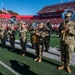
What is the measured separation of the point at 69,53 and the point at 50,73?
3.21 ft

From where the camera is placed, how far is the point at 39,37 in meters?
9.33

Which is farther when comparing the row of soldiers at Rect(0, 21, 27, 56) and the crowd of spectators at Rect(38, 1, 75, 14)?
the crowd of spectators at Rect(38, 1, 75, 14)

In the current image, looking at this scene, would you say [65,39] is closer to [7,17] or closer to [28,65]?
[28,65]

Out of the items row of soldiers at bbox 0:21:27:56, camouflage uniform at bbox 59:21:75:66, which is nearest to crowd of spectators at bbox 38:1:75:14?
row of soldiers at bbox 0:21:27:56

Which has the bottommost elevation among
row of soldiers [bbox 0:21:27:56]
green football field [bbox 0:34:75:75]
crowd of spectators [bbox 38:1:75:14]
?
green football field [bbox 0:34:75:75]

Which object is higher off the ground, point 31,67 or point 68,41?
point 68,41

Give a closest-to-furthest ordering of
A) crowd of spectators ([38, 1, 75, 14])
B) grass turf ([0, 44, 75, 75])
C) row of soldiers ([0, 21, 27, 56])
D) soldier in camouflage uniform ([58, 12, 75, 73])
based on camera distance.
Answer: soldier in camouflage uniform ([58, 12, 75, 73])
grass turf ([0, 44, 75, 75])
row of soldiers ([0, 21, 27, 56])
crowd of spectators ([38, 1, 75, 14])

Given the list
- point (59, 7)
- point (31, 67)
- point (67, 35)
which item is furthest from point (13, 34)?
point (59, 7)

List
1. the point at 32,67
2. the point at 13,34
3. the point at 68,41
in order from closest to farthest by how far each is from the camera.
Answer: the point at 68,41
the point at 32,67
the point at 13,34

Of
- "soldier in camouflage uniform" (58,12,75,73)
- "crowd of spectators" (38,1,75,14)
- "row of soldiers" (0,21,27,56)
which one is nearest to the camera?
"soldier in camouflage uniform" (58,12,75,73)

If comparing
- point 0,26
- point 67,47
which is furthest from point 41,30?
point 0,26

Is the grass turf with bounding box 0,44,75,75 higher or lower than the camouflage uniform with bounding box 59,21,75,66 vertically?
lower

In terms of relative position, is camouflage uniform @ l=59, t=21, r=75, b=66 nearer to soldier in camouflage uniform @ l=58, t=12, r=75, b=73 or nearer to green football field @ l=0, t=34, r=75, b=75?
soldier in camouflage uniform @ l=58, t=12, r=75, b=73

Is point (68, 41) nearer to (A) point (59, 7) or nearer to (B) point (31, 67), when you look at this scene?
(B) point (31, 67)
